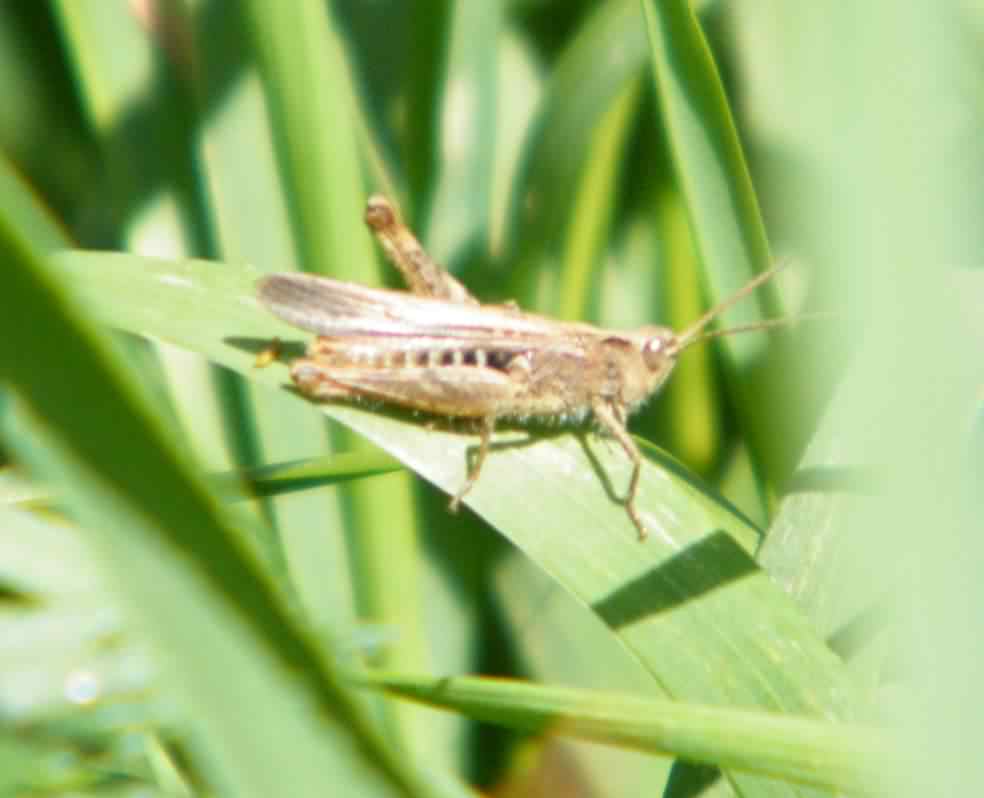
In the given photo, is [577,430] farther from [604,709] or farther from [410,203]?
[604,709]

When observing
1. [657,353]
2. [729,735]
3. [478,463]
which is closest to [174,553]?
[729,735]

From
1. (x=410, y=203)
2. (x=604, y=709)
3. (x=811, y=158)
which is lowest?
(x=604, y=709)

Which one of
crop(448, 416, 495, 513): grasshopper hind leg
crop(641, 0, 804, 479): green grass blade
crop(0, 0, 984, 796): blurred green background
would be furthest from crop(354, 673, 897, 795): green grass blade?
crop(641, 0, 804, 479): green grass blade

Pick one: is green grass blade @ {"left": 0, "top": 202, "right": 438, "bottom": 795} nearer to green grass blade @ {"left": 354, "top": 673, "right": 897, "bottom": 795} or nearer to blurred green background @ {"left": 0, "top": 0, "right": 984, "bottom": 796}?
blurred green background @ {"left": 0, "top": 0, "right": 984, "bottom": 796}

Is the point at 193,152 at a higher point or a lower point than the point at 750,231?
higher

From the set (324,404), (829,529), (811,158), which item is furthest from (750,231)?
(324,404)

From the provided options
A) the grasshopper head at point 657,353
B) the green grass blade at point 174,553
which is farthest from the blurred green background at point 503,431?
the grasshopper head at point 657,353

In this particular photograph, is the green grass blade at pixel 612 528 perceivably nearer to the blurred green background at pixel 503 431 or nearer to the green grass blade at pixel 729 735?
the blurred green background at pixel 503 431
